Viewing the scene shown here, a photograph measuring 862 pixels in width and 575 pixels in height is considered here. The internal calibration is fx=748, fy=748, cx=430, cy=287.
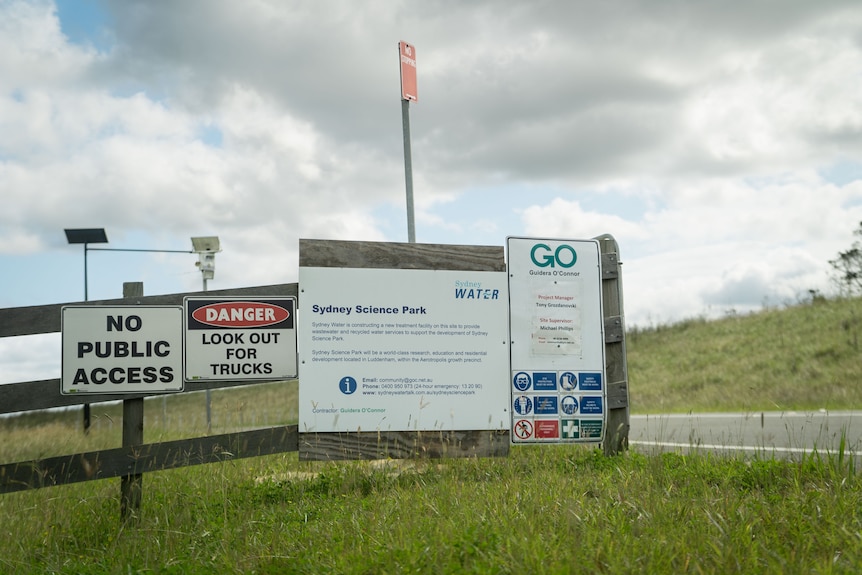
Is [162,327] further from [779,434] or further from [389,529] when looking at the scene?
[779,434]

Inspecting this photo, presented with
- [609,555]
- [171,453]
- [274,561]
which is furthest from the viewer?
[171,453]

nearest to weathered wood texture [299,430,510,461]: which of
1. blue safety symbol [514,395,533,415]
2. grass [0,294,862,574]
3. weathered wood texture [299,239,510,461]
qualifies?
weathered wood texture [299,239,510,461]

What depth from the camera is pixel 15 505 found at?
23.7 ft

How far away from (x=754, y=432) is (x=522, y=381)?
499 centimetres

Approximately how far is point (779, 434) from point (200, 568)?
8.38 meters

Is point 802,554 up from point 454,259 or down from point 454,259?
down

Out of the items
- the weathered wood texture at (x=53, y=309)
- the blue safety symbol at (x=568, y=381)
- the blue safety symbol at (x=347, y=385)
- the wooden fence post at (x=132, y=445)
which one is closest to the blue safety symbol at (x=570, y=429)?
the blue safety symbol at (x=568, y=381)

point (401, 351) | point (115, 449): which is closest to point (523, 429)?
point (401, 351)

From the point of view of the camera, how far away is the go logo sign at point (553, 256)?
7914 millimetres

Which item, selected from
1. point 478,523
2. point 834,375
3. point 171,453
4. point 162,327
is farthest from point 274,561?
point 834,375

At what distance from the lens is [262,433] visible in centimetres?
696

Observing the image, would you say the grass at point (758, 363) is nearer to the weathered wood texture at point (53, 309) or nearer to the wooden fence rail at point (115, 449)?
the weathered wood texture at point (53, 309)

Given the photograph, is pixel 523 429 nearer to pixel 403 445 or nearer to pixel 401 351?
pixel 403 445

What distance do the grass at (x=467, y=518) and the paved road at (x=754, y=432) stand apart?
221 centimetres
